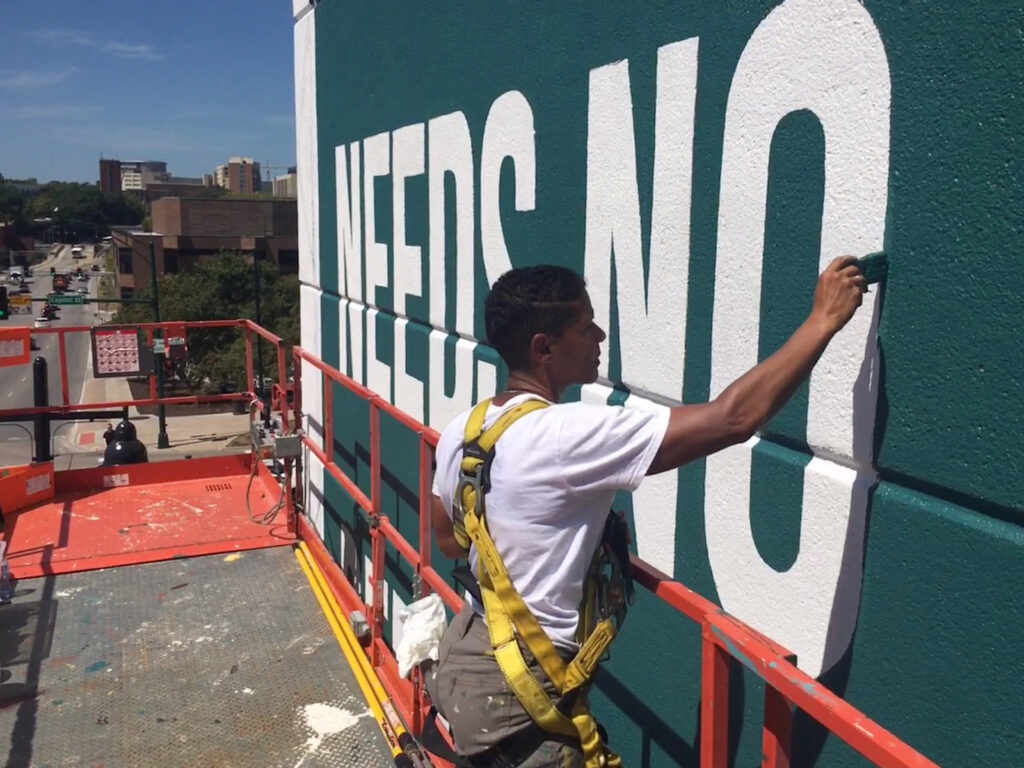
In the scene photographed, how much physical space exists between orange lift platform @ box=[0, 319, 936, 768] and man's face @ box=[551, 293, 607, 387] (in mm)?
505

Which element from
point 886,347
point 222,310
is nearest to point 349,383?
point 886,347

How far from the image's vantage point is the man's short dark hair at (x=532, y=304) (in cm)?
212

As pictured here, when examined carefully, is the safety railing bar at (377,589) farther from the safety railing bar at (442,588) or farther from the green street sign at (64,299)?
the green street sign at (64,299)

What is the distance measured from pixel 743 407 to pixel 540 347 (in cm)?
52

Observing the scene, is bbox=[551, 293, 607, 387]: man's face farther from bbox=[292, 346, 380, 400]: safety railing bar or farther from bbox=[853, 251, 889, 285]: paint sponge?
bbox=[292, 346, 380, 400]: safety railing bar

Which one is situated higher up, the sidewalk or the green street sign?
the green street sign

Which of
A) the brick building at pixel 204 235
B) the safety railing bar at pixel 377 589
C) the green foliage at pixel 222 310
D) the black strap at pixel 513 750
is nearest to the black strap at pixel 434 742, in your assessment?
the black strap at pixel 513 750

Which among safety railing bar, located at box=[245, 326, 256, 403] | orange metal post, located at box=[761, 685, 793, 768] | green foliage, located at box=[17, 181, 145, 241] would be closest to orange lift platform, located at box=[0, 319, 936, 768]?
orange metal post, located at box=[761, 685, 793, 768]

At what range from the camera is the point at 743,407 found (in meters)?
1.85

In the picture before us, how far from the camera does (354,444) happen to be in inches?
261

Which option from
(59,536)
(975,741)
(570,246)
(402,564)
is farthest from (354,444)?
(975,741)

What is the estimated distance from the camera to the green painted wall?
1.92 meters

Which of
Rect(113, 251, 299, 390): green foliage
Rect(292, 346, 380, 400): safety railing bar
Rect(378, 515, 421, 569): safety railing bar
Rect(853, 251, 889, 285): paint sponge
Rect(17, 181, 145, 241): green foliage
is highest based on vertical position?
Rect(17, 181, 145, 241): green foliage

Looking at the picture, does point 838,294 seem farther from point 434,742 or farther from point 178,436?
point 178,436
